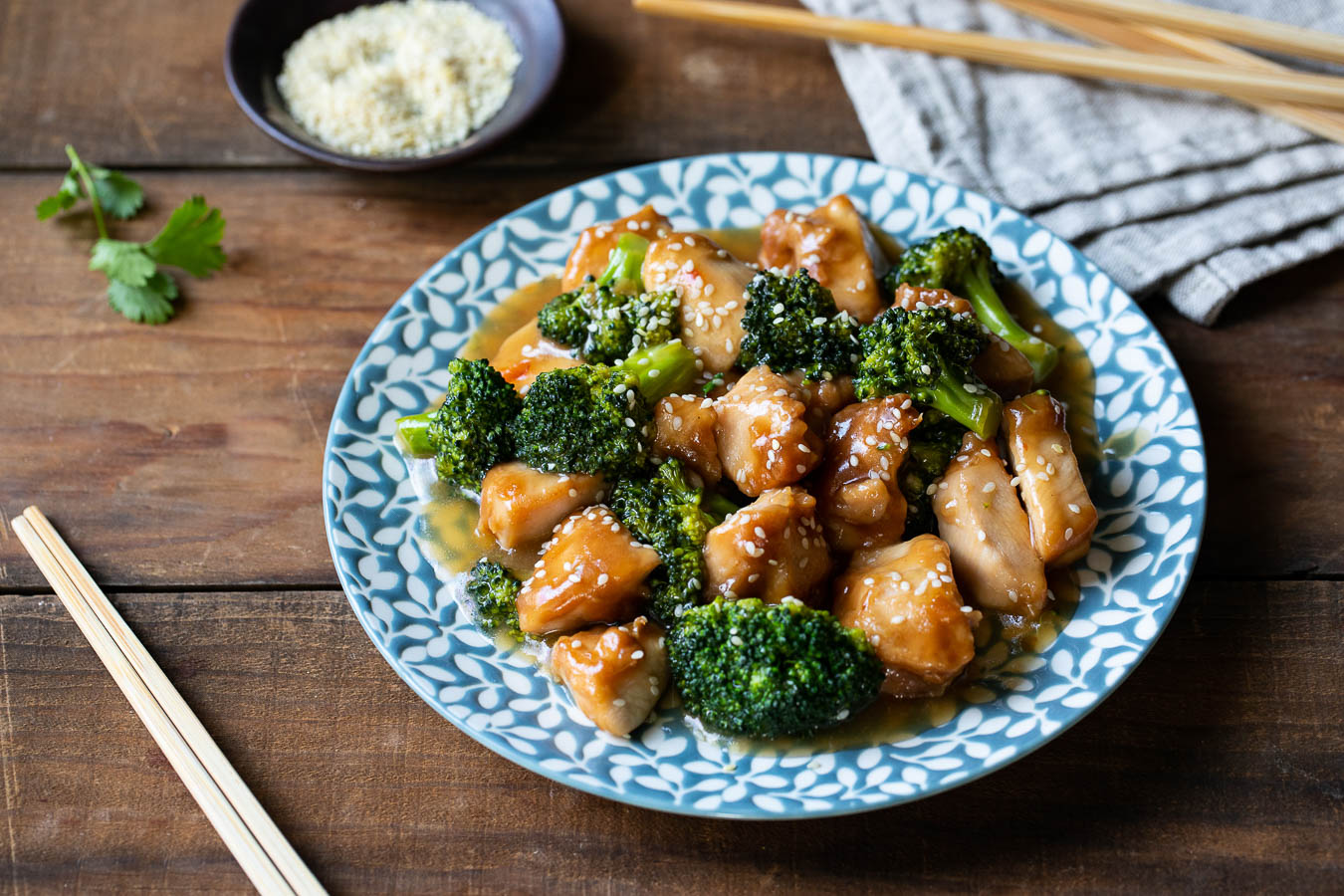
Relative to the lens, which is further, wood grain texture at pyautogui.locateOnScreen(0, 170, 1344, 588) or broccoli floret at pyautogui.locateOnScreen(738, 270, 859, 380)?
wood grain texture at pyautogui.locateOnScreen(0, 170, 1344, 588)

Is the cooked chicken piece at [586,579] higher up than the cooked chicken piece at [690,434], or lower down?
lower down

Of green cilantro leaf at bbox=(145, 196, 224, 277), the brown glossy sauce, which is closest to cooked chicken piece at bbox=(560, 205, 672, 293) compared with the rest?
the brown glossy sauce

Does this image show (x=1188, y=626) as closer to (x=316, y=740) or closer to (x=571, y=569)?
(x=571, y=569)

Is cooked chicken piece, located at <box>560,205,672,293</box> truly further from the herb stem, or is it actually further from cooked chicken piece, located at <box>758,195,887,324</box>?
the herb stem

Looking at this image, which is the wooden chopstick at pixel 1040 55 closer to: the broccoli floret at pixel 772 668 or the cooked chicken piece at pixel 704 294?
the cooked chicken piece at pixel 704 294

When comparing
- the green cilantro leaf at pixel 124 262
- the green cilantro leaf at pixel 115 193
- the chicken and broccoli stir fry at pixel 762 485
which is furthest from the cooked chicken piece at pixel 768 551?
the green cilantro leaf at pixel 115 193

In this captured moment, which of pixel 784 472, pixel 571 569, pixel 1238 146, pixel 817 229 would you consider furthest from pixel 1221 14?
pixel 571 569

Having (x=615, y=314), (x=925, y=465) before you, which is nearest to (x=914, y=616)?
(x=925, y=465)

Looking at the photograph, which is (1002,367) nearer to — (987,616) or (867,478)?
(867,478)
